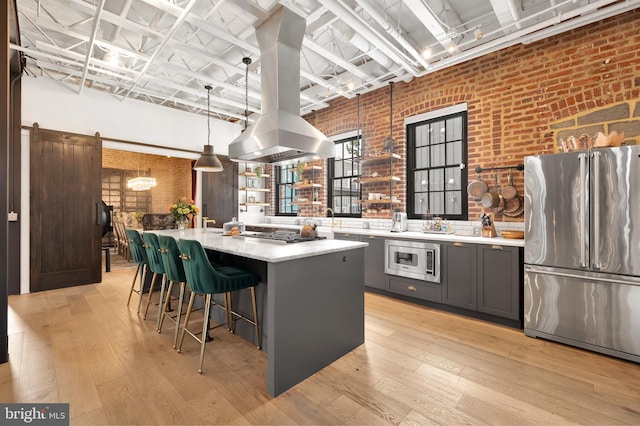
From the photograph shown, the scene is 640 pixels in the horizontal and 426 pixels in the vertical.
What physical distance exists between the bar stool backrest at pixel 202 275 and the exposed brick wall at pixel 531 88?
11.0 ft

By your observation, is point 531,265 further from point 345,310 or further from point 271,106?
point 271,106

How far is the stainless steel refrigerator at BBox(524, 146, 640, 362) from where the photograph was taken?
8.37ft

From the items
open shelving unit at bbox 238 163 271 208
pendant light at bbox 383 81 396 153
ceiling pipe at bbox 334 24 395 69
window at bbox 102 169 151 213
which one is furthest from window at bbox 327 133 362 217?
window at bbox 102 169 151 213

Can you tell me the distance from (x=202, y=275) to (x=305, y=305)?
835 millimetres

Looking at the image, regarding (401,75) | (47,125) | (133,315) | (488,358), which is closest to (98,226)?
(47,125)

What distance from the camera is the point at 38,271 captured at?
4.59 metres

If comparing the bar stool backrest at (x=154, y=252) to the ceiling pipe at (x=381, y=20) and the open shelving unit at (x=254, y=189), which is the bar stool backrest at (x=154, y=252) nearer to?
the ceiling pipe at (x=381, y=20)

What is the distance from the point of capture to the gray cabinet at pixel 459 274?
3512 mm

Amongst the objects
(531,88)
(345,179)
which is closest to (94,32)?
(345,179)

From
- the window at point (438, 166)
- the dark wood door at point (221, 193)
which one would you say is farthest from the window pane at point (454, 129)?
the dark wood door at point (221, 193)

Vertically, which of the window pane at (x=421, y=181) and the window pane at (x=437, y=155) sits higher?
the window pane at (x=437, y=155)

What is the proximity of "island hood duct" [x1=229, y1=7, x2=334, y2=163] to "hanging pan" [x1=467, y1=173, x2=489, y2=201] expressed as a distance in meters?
2.14

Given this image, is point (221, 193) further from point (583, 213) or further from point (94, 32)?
point (583, 213)

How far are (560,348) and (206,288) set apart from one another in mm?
3200
